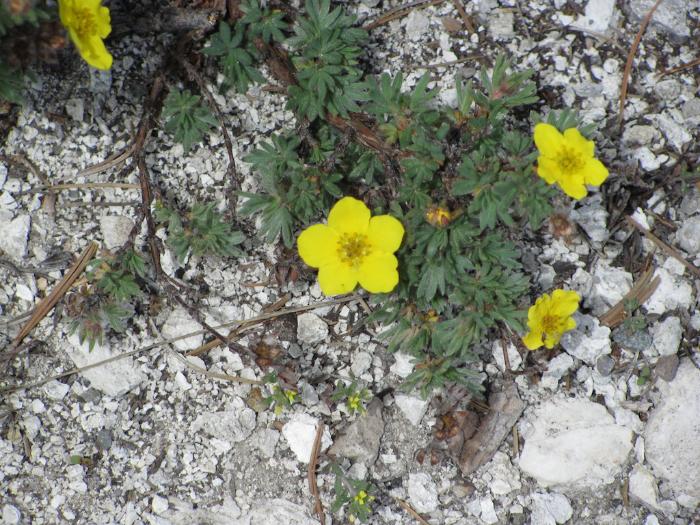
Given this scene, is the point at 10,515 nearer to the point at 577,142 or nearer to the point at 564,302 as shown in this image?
the point at 564,302

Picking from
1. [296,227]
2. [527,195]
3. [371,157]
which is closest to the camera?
[527,195]

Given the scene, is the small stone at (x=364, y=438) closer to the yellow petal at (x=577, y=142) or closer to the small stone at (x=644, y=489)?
the small stone at (x=644, y=489)

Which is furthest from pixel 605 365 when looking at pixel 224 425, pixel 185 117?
pixel 185 117

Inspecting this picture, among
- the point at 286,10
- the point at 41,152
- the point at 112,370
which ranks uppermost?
the point at 286,10

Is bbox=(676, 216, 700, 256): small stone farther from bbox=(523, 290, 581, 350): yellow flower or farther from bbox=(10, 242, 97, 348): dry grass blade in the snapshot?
bbox=(10, 242, 97, 348): dry grass blade

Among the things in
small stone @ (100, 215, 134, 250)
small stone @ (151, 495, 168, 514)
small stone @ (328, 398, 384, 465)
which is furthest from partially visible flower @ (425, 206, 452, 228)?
small stone @ (151, 495, 168, 514)

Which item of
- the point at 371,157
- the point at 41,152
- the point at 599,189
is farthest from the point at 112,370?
the point at 599,189

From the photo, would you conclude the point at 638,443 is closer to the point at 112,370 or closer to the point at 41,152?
the point at 112,370

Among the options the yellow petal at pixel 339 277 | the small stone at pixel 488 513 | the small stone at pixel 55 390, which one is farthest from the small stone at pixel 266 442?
the small stone at pixel 488 513
